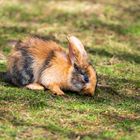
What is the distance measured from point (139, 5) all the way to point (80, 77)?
8.51 m

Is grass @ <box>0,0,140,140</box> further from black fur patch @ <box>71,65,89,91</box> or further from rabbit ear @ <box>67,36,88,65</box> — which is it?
rabbit ear @ <box>67,36,88,65</box>

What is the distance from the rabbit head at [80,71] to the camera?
364 inches

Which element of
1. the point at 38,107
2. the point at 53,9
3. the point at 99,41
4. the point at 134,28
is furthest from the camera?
the point at 53,9

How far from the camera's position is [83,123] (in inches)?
323

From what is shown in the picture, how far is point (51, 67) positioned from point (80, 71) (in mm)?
436

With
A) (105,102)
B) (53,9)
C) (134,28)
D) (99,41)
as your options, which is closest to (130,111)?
(105,102)

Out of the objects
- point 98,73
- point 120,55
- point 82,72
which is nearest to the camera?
point 82,72

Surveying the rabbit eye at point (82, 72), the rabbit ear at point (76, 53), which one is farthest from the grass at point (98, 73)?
the rabbit ear at point (76, 53)

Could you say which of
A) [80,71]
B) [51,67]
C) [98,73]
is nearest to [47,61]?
[51,67]

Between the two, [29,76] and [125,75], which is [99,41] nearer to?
[125,75]

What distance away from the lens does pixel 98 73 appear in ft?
36.8

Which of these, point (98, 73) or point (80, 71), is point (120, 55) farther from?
point (80, 71)

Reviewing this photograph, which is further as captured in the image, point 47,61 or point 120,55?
point 120,55

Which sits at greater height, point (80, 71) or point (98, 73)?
point (80, 71)
